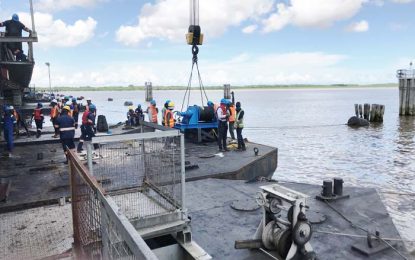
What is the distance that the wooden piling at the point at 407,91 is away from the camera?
41.7 metres

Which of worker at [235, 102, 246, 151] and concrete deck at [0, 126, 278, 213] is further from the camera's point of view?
worker at [235, 102, 246, 151]

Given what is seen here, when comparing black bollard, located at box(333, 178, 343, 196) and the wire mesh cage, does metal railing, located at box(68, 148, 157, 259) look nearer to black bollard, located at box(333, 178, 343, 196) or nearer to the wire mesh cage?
the wire mesh cage

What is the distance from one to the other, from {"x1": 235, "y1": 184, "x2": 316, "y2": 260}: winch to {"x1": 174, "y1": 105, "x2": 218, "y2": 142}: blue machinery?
9.77 meters

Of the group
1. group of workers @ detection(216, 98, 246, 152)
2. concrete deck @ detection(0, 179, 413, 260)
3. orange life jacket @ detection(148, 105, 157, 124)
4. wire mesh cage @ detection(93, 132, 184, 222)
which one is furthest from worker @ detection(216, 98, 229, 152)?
wire mesh cage @ detection(93, 132, 184, 222)

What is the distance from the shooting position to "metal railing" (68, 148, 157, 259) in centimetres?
224

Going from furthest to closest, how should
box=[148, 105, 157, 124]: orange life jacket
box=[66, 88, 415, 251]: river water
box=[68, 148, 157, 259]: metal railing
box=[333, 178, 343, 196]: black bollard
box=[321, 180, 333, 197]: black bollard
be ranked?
1. box=[148, 105, 157, 124]: orange life jacket
2. box=[66, 88, 415, 251]: river water
3. box=[333, 178, 343, 196]: black bollard
4. box=[321, 180, 333, 197]: black bollard
5. box=[68, 148, 157, 259]: metal railing

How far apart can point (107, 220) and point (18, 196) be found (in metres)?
6.07

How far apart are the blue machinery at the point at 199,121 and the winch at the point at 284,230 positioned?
9.77m

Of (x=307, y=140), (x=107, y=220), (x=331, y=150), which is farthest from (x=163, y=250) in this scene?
(x=307, y=140)

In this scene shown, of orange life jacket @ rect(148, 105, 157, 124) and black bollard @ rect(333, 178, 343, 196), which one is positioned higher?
orange life jacket @ rect(148, 105, 157, 124)

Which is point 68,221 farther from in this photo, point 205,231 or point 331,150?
point 331,150

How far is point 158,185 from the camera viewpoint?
6.04m

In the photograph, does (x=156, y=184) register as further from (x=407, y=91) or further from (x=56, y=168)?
(x=407, y=91)

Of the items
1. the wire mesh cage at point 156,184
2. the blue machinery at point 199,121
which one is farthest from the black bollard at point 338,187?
the blue machinery at point 199,121
